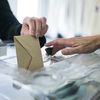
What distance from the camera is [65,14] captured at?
302cm

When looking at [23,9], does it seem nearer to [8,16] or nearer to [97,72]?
[8,16]

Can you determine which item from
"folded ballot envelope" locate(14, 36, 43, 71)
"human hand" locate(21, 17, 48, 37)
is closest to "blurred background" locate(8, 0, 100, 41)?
"human hand" locate(21, 17, 48, 37)

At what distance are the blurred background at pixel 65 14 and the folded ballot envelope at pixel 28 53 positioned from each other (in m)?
2.13

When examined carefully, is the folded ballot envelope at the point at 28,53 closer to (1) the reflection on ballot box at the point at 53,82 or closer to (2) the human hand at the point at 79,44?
(1) the reflection on ballot box at the point at 53,82

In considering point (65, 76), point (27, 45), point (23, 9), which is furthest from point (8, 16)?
point (23, 9)

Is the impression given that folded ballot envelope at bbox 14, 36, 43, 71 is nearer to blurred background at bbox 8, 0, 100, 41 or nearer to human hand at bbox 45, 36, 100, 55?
human hand at bbox 45, 36, 100, 55

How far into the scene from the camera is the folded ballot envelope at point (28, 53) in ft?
1.96

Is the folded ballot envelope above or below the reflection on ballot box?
above

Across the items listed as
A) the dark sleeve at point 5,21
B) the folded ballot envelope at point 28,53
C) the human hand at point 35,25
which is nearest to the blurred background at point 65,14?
the dark sleeve at point 5,21

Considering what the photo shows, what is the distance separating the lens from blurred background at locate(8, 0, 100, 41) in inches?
111

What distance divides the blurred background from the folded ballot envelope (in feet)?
7.00

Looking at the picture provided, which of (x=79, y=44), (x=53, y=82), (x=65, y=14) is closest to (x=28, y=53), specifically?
(x=53, y=82)

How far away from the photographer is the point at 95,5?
2.76 metres

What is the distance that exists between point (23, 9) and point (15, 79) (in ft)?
8.13
